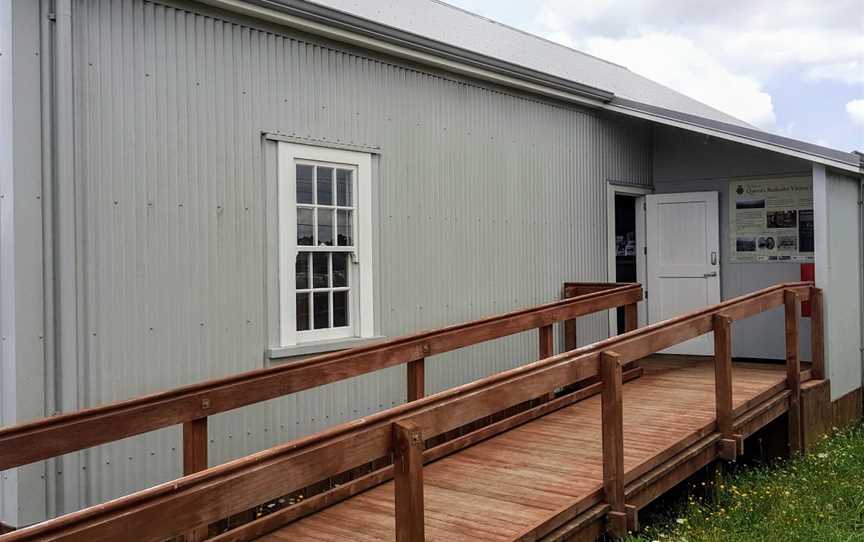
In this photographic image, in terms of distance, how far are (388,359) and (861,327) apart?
5.98 meters

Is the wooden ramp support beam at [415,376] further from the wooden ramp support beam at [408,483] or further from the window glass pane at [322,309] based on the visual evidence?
the wooden ramp support beam at [408,483]

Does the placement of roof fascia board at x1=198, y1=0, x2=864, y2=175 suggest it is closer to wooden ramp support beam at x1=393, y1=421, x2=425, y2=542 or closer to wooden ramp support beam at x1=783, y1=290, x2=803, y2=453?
wooden ramp support beam at x1=783, y1=290, x2=803, y2=453

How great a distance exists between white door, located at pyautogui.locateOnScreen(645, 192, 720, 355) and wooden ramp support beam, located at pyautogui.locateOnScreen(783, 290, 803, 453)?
2618 mm

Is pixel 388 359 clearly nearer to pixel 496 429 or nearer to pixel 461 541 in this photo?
pixel 496 429

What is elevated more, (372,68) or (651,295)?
(372,68)

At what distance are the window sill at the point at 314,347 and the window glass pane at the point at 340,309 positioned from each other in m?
0.15

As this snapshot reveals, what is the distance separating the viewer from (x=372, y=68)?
6.92 metres

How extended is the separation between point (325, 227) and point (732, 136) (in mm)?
4522

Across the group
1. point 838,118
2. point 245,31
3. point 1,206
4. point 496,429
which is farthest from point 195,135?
point 838,118

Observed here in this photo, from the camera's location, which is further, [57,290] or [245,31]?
[245,31]

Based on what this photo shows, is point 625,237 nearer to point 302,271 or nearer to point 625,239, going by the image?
point 625,239

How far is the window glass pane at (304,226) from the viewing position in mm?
6379

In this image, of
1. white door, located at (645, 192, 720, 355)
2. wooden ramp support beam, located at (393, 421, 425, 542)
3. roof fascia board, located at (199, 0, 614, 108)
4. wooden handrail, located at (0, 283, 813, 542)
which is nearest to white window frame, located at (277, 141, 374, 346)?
roof fascia board, located at (199, 0, 614, 108)

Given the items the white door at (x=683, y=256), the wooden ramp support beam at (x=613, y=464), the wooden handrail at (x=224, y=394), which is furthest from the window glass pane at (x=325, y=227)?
the white door at (x=683, y=256)
